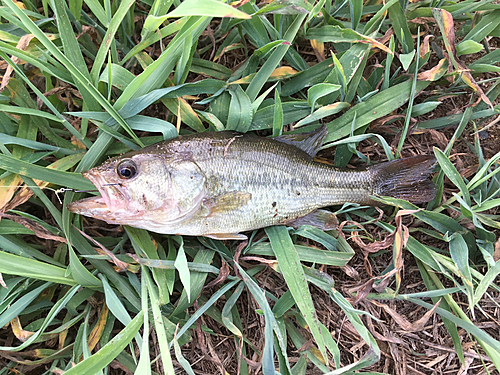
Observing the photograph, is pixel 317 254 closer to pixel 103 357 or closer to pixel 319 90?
pixel 319 90

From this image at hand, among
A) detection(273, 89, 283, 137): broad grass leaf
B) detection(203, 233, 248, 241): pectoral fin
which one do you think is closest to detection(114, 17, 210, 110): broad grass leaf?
detection(273, 89, 283, 137): broad grass leaf

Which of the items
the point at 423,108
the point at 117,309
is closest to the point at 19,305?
the point at 117,309

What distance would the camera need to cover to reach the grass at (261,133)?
2316mm

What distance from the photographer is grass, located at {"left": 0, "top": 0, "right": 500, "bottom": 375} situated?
232cm

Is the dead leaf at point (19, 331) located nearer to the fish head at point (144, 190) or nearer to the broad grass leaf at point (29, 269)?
the broad grass leaf at point (29, 269)

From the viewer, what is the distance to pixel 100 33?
2.65 metres

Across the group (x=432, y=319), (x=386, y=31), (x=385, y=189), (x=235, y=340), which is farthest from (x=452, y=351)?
(x=386, y=31)

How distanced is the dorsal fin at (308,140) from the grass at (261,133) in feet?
0.32

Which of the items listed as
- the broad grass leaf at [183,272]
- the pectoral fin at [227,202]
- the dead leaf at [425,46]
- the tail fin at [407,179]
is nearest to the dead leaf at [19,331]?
the broad grass leaf at [183,272]

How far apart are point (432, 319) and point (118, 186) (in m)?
2.68

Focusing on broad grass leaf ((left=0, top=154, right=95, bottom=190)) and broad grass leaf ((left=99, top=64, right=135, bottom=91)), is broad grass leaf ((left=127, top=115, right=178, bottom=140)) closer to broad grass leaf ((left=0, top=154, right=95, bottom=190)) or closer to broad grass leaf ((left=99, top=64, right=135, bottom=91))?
broad grass leaf ((left=99, top=64, right=135, bottom=91))

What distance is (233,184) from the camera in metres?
2.39

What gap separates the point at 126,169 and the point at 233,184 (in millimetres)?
737

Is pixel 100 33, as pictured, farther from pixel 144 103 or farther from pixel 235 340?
pixel 235 340
